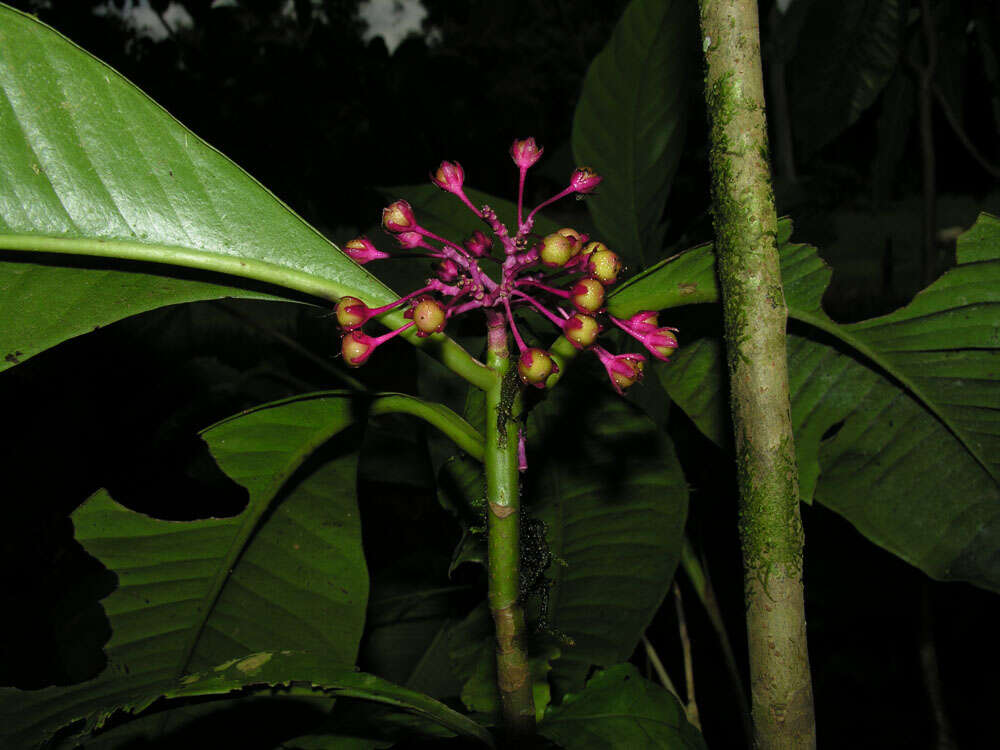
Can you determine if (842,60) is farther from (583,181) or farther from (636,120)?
(583,181)

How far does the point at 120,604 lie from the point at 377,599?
2.26ft

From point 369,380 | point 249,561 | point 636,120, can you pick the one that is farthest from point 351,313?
point 369,380

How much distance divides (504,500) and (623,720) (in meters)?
0.35

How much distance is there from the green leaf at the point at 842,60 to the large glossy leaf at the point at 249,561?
4.71ft

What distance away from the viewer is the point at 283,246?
2.27 ft

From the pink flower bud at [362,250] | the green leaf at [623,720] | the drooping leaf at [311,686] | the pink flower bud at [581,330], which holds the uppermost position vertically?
the pink flower bud at [362,250]

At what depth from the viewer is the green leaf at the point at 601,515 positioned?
1.00 meters

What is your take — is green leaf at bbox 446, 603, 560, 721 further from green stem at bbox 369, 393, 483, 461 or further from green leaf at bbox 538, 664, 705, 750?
green stem at bbox 369, 393, 483, 461

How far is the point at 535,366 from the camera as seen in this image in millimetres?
565

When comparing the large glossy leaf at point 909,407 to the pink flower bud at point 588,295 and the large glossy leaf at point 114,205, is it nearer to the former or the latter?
the pink flower bud at point 588,295

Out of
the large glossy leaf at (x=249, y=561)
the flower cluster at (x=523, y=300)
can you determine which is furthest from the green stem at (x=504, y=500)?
the large glossy leaf at (x=249, y=561)

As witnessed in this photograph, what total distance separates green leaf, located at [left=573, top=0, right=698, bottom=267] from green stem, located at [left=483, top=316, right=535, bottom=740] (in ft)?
2.27

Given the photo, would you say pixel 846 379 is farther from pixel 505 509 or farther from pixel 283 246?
pixel 283 246

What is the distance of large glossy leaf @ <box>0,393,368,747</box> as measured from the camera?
89cm
